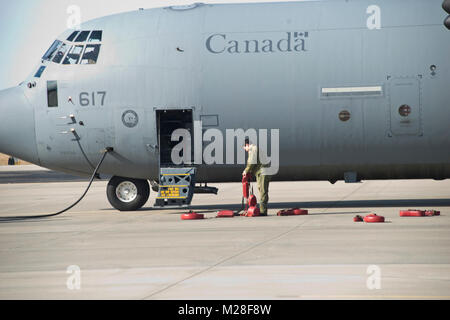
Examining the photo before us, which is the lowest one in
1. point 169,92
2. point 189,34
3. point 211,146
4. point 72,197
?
point 72,197

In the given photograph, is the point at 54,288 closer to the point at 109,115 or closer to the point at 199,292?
the point at 199,292

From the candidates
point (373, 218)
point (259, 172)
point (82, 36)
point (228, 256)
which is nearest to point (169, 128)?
point (259, 172)

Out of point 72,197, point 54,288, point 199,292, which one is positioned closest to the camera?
point 199,292

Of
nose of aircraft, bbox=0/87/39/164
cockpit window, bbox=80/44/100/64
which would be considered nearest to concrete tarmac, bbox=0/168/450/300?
nose of aircraft, bbox=0/87/39/164

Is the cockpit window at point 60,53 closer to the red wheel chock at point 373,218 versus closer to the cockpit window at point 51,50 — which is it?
the cockpit window at point 51,50

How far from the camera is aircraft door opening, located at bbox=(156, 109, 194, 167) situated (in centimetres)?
2030

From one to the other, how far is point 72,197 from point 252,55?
12840 mm

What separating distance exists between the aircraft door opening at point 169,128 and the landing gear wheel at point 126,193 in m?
1.53

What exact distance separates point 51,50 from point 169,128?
3916 millimetres

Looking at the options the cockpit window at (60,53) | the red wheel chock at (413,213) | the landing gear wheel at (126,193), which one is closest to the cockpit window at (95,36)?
the cockpit window at (60,53)

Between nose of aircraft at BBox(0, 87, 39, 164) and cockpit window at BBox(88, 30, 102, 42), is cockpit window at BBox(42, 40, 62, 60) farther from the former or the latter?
nose of aircraft at BBox(0, 87, 39, 164)

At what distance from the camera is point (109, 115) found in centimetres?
2016

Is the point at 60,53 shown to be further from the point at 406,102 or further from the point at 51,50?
the point at 406,102
